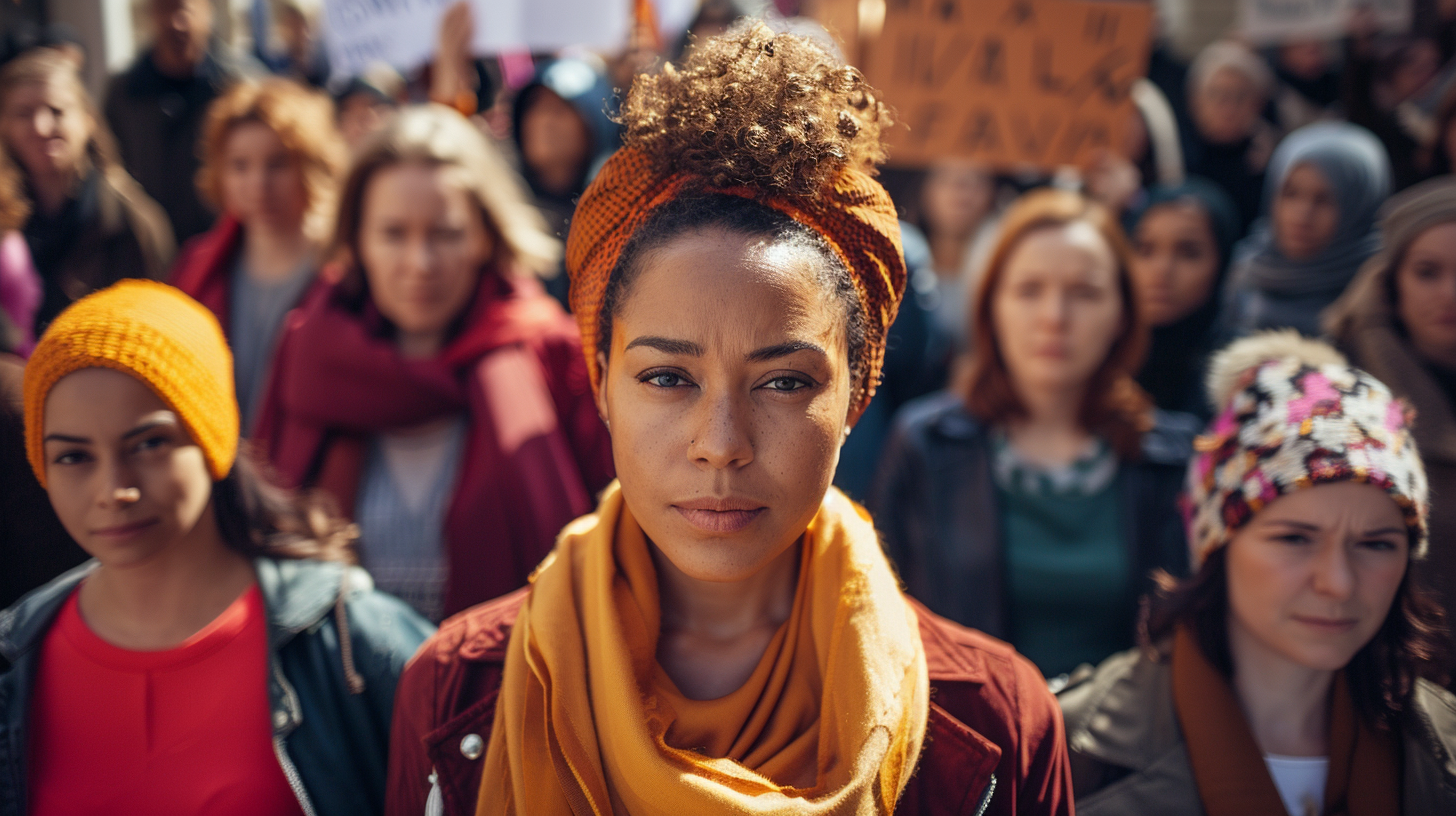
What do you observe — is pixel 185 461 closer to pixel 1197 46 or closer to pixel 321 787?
pixel 321 787

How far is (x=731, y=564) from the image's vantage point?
1.55 metres

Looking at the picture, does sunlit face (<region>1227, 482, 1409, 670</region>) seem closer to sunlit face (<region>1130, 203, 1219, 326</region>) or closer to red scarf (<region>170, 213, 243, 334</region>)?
sunlit face (<region>1130, 203, 1219, 326</region>)

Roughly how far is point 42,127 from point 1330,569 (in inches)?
183

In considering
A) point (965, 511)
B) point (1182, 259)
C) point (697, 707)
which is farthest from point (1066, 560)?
point (1182, 259)

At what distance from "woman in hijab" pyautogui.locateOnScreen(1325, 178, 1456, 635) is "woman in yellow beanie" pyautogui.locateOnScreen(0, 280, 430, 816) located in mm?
2847

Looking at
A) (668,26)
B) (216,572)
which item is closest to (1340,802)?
(216,572)

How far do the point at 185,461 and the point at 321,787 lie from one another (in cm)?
72

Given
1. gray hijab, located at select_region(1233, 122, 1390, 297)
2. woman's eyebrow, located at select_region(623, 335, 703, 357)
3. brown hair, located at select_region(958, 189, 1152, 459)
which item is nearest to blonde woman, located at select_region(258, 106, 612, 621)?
brown hair, located at select_region(958, 189, 1152, 459)

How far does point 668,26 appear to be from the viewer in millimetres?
5465

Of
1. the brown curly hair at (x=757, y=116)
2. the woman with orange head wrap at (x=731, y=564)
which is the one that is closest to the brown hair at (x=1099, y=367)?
the woman with orange head wrap at (x=731, y=564)

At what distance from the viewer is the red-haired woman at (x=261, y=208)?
398 centimetres

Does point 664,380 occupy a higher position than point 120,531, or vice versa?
point 664,380

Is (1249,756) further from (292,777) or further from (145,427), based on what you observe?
(145,427)

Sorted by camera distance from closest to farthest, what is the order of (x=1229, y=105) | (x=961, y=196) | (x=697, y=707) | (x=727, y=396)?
(x=727, y=396), (x=697, y=707), (x=961, y=196), (x=1229, y=105)
